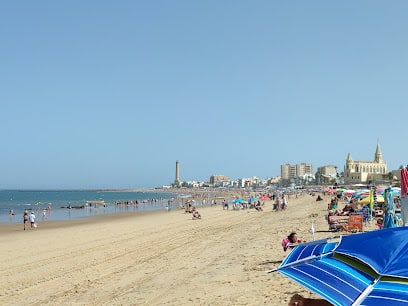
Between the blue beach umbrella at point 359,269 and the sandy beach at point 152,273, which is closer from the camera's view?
the blue beach umbrella at point 359,269

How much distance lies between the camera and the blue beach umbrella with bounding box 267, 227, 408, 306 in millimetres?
2379

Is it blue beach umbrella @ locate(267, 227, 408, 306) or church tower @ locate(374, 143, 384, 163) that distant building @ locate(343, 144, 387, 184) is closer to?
church tower @ locate(374, 143, 384, 163)

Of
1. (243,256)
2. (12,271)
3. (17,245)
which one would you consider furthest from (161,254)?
(17,245)

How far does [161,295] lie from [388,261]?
6304 mm

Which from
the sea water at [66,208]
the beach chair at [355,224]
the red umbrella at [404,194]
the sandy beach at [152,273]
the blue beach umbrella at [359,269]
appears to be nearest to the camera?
the blue beach umbrella at [359,269]

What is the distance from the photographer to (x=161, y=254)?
44.3 ft

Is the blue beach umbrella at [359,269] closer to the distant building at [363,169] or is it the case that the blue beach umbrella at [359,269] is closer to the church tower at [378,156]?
the distant building at [363,169]

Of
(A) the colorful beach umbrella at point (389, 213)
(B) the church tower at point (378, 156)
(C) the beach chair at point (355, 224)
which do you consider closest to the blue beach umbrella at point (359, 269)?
(A) the colorful beach umbrella at point (389, 213)

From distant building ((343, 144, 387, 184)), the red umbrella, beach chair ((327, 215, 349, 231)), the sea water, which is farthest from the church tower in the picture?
the red umbrella

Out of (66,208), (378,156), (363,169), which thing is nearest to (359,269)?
(66,208)

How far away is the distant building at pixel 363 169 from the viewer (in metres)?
138

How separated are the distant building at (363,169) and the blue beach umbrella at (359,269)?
A: 140049 mm

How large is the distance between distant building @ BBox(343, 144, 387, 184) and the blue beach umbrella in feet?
459

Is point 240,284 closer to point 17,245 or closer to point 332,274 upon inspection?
point 332,274
